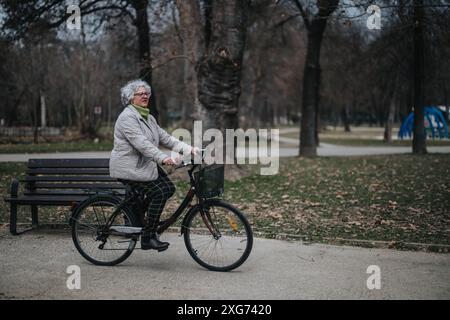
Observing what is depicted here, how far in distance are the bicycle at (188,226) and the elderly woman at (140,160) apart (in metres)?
0.13

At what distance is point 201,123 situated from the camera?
11633 millimetres

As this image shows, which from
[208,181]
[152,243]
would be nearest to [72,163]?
[152,243]

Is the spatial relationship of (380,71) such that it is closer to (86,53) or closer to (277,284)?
(86,53)

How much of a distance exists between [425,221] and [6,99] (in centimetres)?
3470

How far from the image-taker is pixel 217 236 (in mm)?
5301

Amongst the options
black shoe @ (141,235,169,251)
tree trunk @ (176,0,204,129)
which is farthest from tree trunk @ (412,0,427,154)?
black shoe @ (141,235,169,251)

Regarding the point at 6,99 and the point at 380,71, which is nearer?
the point at 380,71

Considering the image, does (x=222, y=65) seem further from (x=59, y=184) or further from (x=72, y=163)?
(x=59, y=184)

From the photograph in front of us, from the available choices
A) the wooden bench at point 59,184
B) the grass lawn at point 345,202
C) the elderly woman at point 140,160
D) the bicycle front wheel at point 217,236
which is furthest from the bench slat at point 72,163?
the bicycle front wheel at point 217,236

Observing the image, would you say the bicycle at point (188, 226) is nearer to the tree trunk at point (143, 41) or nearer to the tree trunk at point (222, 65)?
the tree trunk at point (222, 65)

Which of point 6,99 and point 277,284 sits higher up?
point 6,99

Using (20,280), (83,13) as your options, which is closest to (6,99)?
(83,13)

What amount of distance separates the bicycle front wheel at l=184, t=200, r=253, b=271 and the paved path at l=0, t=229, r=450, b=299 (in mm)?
145
